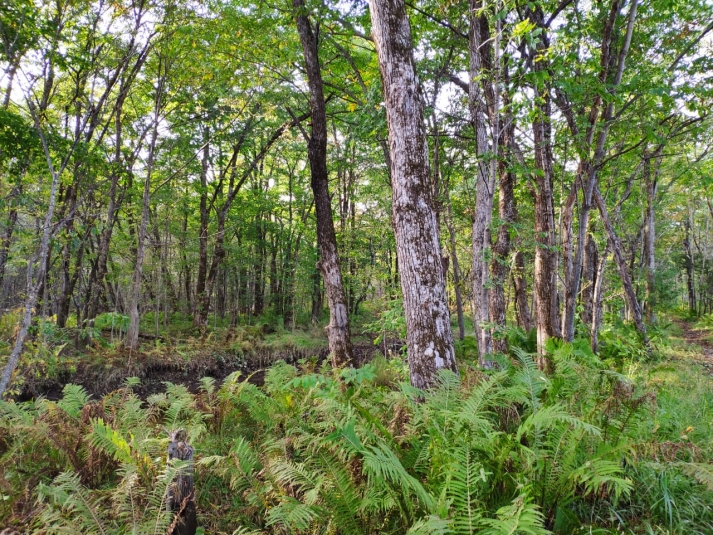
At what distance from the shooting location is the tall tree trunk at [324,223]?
6324mm

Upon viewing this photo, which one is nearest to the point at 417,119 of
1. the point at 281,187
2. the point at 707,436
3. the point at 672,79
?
the point at 707,436

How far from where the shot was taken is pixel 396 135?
3646mm

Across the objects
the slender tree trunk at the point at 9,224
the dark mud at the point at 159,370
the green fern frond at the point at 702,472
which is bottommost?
the dark mud at the point at 159,370

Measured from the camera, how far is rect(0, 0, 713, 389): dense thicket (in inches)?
174

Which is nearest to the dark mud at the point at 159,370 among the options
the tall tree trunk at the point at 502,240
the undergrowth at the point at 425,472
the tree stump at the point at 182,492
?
the tall tree trunk at the point at 502,240

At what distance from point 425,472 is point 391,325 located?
3349 mm

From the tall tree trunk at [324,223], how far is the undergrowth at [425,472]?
9.21 feet

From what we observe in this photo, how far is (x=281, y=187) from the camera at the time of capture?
67.3 ft

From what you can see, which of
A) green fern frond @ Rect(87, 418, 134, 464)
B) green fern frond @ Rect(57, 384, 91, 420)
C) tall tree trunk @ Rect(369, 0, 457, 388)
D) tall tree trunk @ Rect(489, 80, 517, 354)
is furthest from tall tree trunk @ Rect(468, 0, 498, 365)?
green fern frond @ Rect(57, 384, 91, 420)

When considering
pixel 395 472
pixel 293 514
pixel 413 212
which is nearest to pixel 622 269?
pixel 413 212

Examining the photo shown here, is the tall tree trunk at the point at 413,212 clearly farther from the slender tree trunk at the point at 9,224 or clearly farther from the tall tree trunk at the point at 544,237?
the slender tree trunk at the point at 9,224

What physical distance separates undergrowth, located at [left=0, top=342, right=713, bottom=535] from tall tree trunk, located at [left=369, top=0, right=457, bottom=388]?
18.0 inches

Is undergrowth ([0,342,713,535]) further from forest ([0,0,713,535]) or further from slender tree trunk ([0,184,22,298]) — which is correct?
slender tree trunk ([0,184,22,298])

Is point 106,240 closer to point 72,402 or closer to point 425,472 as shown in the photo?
point 72,402
